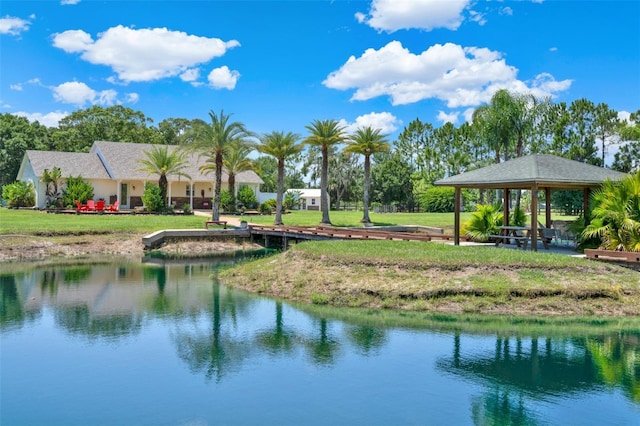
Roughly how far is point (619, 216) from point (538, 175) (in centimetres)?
315

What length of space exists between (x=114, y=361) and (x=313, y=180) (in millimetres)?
86461

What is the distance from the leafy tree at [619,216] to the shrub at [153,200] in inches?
1362

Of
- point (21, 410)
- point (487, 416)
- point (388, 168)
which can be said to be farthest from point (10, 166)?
point (487, 416)

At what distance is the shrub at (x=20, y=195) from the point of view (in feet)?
162

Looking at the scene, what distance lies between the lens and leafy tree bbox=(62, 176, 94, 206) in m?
47.1

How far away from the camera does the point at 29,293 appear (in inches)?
779

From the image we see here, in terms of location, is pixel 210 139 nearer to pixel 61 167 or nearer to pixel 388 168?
pixel 61 167

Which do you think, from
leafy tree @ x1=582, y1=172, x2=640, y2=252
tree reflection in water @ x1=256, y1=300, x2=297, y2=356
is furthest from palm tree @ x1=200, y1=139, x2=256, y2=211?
tree reflection in water @ x1=256, y1=300, x2=297, y2=356

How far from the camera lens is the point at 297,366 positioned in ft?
39.6

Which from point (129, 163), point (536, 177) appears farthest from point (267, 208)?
point (536, 177)

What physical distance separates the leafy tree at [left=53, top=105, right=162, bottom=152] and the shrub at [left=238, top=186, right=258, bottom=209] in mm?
26063

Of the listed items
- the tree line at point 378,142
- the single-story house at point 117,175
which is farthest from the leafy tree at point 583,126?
the single-story house at point 117,175

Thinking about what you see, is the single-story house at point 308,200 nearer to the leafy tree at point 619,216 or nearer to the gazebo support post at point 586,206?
the gazebo support post at point 586,206

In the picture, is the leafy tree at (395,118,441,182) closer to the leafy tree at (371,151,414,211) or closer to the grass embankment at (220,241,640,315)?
the leafy tree at (371,151,414,211)
